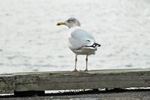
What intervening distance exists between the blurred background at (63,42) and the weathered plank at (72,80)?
10507 mm

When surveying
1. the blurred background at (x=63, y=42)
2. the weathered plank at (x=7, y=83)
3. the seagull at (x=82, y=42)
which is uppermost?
the blurred background at (x=63, y=42)

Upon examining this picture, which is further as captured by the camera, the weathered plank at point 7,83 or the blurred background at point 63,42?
the blurred background at point 63,42

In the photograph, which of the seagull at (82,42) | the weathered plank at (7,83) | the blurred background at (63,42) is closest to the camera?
the weathered plank at (7,83)

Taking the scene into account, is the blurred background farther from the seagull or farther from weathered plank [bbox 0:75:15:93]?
weathered plank [bbox 0:75:15:93]

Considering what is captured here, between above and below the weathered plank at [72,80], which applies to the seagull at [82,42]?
Result: above

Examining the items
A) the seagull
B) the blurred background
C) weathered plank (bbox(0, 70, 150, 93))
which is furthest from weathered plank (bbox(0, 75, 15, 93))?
the blurred background

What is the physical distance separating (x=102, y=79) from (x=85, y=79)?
0.28 meters

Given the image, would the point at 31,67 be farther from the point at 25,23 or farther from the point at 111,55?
the point at 25,23

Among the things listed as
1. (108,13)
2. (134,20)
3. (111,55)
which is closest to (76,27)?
(111,55)

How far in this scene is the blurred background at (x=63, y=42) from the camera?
20281 millimetres

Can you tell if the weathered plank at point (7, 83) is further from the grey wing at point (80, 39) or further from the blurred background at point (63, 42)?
the blurred background at point (63, 42)

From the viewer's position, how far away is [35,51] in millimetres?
24781

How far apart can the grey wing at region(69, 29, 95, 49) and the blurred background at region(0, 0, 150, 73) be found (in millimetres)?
10211

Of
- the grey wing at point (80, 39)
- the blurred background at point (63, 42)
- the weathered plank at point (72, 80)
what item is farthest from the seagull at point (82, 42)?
the blurred background at point (63, 42)
